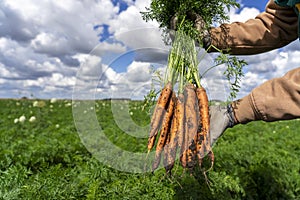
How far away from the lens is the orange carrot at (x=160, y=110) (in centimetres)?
273

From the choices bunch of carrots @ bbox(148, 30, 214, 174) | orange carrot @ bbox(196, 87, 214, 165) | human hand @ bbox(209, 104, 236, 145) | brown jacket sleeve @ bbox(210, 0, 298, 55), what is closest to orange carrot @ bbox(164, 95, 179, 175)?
bunch of carrots @ bbox(148, 30, 214, 174)

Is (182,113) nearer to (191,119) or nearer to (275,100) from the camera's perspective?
(191,119)

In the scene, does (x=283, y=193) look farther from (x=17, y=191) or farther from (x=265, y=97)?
(x=17, y=191)

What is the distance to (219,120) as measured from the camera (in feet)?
9.84

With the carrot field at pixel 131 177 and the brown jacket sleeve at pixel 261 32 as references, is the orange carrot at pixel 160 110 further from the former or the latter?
the brown jacket sleeve at pixel 261 32

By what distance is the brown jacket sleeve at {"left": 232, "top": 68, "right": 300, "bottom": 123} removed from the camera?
2.76 metres

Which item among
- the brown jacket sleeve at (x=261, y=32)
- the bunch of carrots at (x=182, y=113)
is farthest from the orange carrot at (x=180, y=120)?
the brown jacket sleeve at (x=261, y=32)

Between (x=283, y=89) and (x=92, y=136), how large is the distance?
4050mm

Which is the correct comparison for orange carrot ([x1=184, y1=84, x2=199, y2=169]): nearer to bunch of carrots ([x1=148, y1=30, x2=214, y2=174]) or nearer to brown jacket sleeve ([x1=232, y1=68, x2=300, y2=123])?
bunch of carrots ([x1=148, y1=30, x2=214, y2=174])

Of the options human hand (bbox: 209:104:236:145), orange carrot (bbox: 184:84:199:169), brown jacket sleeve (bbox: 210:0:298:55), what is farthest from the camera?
brown jacket sleeve (bbox: 210:0:298:55)

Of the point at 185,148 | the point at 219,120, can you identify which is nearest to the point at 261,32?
the point at 219,120

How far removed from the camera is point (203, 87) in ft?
9.25

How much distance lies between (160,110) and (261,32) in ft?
4.55

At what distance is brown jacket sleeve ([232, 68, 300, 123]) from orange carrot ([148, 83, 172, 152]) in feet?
2.29
